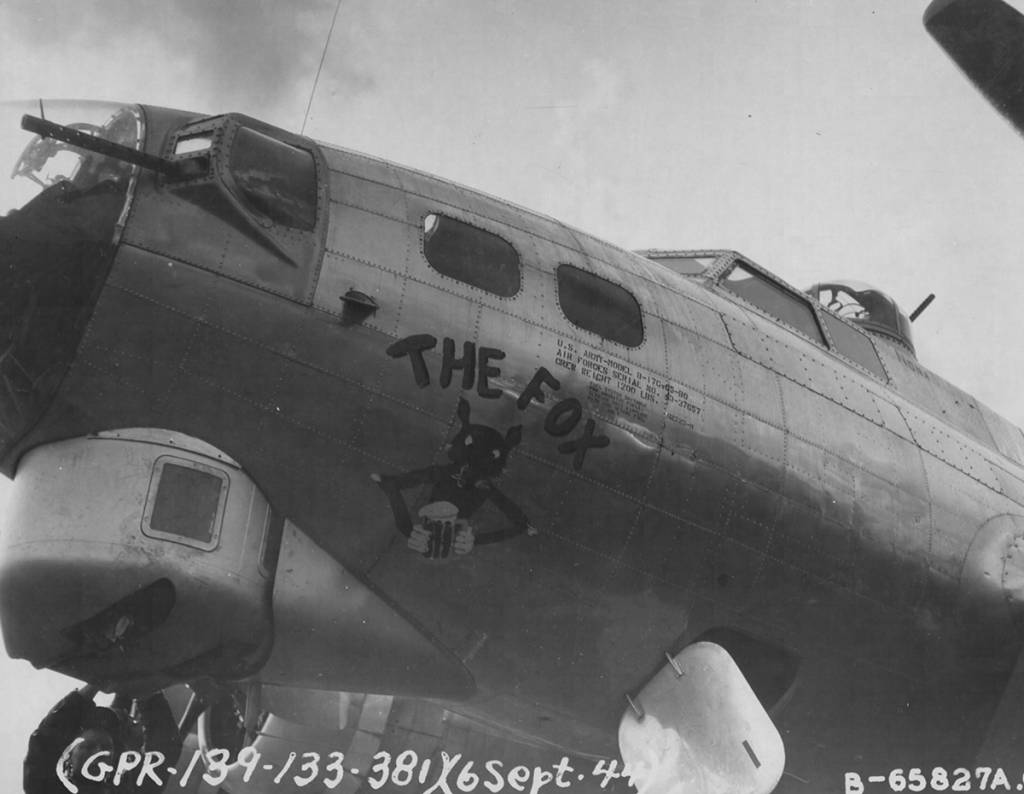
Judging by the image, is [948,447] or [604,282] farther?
[948,447]

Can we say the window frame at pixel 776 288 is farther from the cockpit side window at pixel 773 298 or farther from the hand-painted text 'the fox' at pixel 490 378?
the hand-painted text 'the fox' at pixel 490 378

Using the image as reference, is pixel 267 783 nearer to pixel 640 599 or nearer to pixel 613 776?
pixel 613 776

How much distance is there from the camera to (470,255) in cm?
777

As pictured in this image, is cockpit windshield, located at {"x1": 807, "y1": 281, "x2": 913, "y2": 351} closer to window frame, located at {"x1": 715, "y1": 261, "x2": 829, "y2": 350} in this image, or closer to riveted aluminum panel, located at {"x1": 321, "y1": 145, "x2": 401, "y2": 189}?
window frame, located at {"x1": 715, "y1": 261, "x2": 829, "y2": 350}

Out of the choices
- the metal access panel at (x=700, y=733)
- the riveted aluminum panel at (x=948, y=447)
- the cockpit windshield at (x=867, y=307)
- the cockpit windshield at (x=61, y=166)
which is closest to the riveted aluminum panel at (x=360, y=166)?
the cockpit windshield at (x=61, y=166)

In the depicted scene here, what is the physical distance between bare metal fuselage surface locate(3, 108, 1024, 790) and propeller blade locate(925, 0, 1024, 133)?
2573 mm

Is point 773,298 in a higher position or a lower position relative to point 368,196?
higher

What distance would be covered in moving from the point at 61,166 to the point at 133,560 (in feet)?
8.02

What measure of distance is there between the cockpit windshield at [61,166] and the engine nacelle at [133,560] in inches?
53.2

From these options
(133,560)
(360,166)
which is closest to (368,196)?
(360,166)

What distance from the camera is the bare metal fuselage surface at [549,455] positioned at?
6.75 metres

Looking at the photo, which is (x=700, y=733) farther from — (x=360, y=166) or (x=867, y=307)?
(x=867, y=307)

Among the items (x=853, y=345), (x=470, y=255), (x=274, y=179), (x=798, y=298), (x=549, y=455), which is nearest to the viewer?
(x=274, y=179)

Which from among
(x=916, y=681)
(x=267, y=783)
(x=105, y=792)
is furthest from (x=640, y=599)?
(x=267, y=783)
